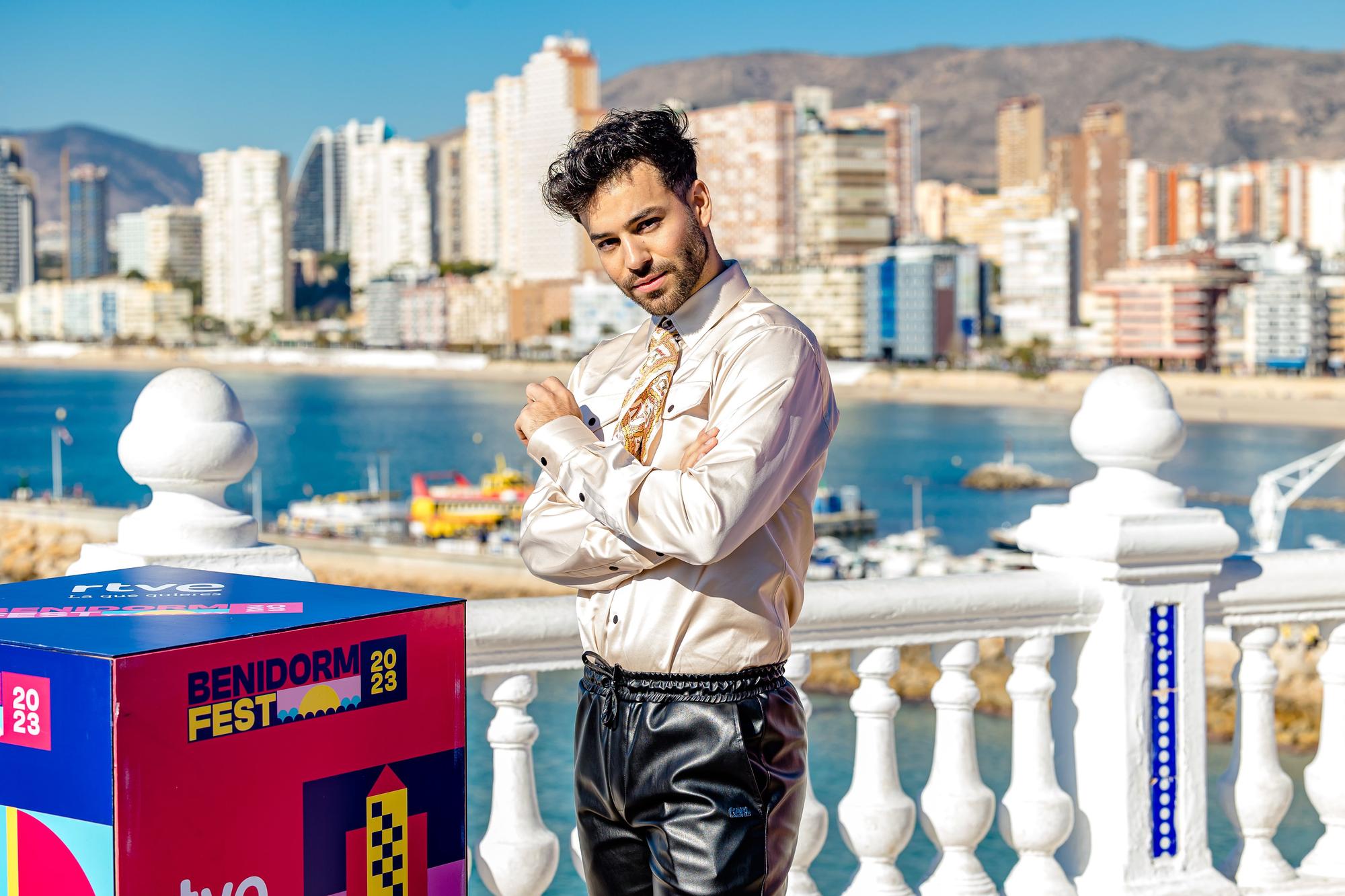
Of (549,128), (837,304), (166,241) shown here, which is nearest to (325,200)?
(166,241)

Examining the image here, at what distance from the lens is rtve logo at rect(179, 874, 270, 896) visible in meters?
1.26

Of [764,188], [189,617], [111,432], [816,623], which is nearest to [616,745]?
[189,617]

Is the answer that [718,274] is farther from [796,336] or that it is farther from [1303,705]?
[1303,705]

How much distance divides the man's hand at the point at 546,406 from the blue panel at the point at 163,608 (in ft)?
0.57

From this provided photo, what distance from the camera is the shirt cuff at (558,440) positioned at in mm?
1494

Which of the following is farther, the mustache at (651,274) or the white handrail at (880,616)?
the white handrail at (880,616)

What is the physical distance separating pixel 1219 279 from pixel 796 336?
2867 inches

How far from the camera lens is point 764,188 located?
297 feet

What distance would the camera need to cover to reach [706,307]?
159 centimetres

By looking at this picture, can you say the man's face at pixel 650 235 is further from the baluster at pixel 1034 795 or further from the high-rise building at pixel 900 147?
the high-rise building at pixel 900 147

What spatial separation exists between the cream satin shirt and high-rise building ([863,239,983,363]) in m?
75.8

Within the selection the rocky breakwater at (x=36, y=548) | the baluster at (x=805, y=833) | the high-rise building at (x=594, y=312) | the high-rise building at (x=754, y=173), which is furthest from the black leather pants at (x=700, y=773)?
the high-rise building at (x=754, y=173)

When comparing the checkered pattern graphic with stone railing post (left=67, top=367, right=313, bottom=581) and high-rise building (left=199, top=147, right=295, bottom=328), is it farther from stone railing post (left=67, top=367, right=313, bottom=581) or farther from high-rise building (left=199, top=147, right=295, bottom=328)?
high-rise building (left=199, top=147, right=295, bottom=328)

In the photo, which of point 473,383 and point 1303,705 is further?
point 473,383
